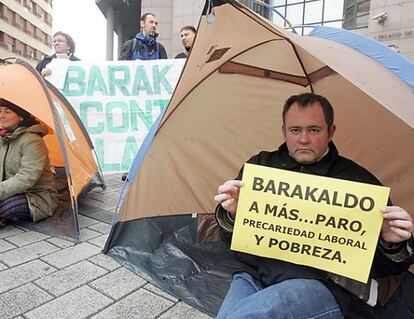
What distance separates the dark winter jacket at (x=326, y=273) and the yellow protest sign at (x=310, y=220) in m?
0.05

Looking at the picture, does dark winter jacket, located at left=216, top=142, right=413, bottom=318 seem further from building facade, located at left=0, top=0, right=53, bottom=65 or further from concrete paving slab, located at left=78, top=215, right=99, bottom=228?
building facade, located at left=0, top=0, right=53, bottom=65

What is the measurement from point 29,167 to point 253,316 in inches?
95.5

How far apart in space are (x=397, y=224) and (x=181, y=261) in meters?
1.64

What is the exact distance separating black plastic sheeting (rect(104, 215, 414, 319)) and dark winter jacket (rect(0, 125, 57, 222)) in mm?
894

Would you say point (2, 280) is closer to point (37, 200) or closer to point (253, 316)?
point (37, 200)

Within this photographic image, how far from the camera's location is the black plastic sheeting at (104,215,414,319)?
6.82ft

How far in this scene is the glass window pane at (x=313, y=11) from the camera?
13.0 metres

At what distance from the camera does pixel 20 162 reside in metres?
3.02

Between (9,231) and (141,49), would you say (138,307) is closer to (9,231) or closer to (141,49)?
(9,231)

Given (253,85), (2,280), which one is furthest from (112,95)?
(2,280)

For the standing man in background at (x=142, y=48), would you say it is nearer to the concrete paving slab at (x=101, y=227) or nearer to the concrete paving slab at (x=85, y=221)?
the concrete paving slab at (x=85, y=221)

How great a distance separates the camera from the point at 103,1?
17016 millimetres

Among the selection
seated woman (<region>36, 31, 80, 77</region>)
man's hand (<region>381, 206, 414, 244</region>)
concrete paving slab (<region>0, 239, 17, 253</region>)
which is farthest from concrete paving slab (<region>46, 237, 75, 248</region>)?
seated woman (<region>36, 31, 80, 77</region>)

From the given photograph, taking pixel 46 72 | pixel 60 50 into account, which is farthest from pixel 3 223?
pixel 60 50
